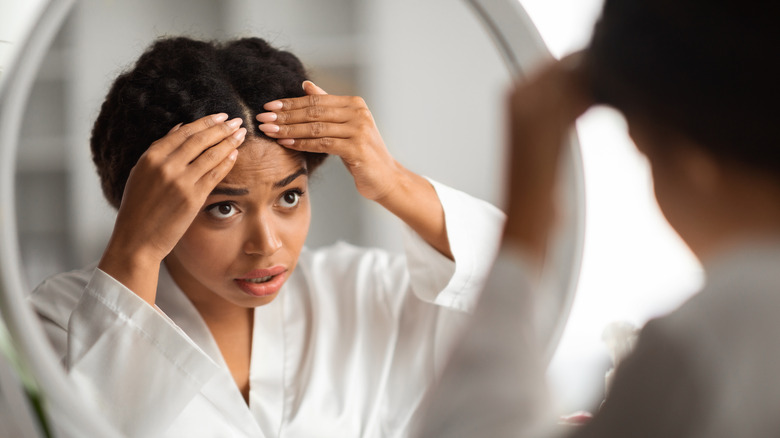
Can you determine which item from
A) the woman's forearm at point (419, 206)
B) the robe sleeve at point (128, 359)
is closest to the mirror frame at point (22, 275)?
the robe sleeve at point (128, 359)

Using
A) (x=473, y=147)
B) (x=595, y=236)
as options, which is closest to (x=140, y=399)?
(x=595, y=236)

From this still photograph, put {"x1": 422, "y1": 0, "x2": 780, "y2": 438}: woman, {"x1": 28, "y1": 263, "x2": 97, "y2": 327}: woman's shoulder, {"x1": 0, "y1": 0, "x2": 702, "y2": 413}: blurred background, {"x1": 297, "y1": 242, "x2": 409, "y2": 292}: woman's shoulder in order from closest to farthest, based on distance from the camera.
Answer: {"x1": 422, "y1": 0, "x2": 780, "y2": 438}: woman
{"x1": 28, "y1": 263, "x2": 97, "y2": 327}: woman's shoulder
{"x1": 297, "y1": 242, "x2": 409, "y2": 292}: woman's shoulder
{"x1": 0, "y1": 0, "x2": 702, "y2": 413}: blurred background

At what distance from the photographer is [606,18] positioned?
1.28 feet

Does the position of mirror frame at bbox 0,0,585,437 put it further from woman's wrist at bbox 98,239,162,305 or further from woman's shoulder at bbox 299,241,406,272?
woman's shoulder at bbox 299,241,406,272

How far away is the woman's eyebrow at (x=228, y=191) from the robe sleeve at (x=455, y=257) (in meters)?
0.16

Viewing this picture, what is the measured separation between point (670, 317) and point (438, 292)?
20cm

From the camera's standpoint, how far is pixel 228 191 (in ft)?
1.30

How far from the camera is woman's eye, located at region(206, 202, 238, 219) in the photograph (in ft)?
1.34

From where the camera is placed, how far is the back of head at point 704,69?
358 mm

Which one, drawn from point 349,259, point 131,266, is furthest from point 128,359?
point 349,259

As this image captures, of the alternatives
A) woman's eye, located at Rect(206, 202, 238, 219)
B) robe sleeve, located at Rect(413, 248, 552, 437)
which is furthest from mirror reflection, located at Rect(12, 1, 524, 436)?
robe sleeve, located at Rect(413, 248, 552, 437)

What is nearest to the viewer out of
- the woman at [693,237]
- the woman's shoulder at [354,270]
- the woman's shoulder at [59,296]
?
the woman at [693,237]

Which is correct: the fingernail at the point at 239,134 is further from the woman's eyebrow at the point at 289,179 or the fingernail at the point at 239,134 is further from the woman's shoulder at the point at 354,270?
the woman's shoulder at the point at 354,270

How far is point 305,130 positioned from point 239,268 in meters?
0.10
